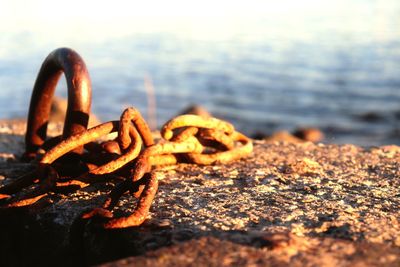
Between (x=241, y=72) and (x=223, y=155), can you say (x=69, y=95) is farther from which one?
(x=241, y=72)

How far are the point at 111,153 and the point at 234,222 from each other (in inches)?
22.6

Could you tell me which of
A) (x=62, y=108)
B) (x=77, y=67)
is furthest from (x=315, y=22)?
(x=77, y=67)

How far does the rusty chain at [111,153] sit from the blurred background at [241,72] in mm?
7354

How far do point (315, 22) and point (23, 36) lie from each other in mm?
13996

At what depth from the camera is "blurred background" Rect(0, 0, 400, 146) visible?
10586 mm

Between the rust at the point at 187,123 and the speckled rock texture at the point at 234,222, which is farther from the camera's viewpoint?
the rust at the point at 187,123

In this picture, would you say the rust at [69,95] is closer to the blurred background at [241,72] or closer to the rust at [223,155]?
the rust at [223,155]

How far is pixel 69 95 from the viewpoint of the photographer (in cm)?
192

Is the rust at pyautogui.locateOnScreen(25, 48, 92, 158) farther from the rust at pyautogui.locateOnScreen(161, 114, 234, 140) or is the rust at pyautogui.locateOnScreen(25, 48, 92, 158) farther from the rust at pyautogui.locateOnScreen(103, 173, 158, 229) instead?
the rust at pyautogui.locateOnScreen(103, 173, 158, 229)

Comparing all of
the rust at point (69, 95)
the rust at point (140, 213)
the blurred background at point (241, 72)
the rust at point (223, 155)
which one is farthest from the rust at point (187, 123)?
the blurred background at point (241, 72)

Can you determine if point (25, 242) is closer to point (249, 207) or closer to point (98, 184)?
point (98, 184)

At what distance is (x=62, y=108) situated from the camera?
296 inches

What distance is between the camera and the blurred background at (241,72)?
34.7 ft

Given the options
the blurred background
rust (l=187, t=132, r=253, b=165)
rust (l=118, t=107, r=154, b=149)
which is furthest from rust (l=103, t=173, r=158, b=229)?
the blurred background
